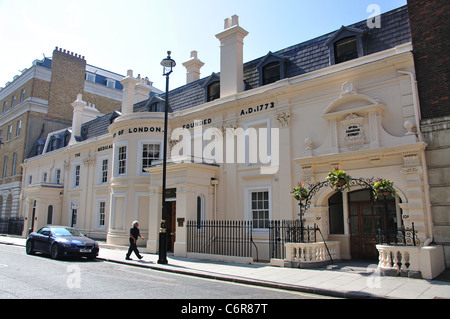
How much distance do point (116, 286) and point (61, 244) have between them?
6.49 metres

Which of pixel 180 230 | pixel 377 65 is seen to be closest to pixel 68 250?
pixel 180 230

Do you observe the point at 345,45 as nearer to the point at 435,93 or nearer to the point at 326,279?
Result: the point at 435,93

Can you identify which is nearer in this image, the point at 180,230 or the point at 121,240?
the point at 180,230

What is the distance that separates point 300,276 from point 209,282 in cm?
274

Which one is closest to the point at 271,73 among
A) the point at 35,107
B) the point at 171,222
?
the point at 171,222

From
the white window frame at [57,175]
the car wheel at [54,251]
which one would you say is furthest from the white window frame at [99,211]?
the car wheel at [54,251]

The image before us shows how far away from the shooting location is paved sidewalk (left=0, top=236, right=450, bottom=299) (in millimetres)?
8219

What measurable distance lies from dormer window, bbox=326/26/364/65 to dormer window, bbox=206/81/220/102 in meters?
6.64

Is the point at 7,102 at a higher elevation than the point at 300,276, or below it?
higher

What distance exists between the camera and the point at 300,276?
1049cm

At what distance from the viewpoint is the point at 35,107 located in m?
35.6

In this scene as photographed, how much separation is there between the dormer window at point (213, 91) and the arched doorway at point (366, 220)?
30.5 feet
